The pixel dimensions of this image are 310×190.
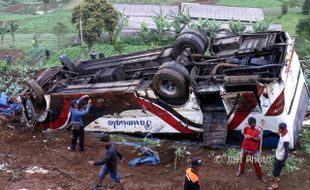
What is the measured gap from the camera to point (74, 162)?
8.78 meters

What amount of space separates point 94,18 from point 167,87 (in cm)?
1889

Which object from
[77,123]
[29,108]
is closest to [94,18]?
[29,108]

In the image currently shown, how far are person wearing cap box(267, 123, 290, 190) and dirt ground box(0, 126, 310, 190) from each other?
0.23m

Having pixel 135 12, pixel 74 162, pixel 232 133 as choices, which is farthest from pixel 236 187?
pixel 135 12

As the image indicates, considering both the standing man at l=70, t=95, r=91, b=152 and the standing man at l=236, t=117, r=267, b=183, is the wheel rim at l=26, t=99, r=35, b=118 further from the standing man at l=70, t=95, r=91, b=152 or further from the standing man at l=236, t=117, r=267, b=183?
the standing man at l=236, t=117, r=267, b=183

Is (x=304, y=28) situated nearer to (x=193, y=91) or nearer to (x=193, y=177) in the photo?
(x=193, y=91)

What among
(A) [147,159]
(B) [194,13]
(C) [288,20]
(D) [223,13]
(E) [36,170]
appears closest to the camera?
(E) [36,170]

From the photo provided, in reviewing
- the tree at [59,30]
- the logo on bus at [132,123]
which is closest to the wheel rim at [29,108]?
the logo on bus at [132,123]

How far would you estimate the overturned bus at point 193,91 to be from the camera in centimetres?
815

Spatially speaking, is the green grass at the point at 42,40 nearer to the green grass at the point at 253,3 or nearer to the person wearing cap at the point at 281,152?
the green grass at the point at 253,3

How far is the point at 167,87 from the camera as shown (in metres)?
8.82

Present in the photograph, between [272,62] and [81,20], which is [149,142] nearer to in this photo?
[272,62]

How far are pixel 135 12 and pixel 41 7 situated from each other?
2190 cm

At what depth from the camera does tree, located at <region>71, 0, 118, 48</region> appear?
87.9ft
